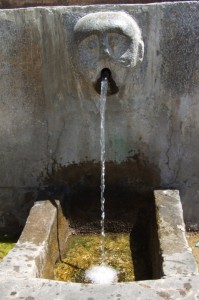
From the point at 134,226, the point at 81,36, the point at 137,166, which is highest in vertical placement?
the point at 81,36

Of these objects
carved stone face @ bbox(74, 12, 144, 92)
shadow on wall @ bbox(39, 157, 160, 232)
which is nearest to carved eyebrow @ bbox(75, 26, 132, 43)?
carved stone face @ bbox(74, 12, 144, 92)

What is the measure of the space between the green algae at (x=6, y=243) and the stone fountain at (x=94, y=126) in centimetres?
8

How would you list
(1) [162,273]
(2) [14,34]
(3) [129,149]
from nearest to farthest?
(1) [162,273] → (2) [14,34] → (3) [129,149]

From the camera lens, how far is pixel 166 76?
3.32 metres

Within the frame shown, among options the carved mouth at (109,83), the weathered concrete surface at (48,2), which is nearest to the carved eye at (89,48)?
the carved mouth at (109,83)

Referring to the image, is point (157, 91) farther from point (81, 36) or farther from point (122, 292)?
point (122, 292)

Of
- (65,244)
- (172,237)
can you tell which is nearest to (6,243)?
(65,244)

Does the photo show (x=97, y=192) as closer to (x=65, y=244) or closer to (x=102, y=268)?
(x=65, y=244)

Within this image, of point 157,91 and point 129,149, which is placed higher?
point 157,91

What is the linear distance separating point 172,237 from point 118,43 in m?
1.28

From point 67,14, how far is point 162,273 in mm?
1757

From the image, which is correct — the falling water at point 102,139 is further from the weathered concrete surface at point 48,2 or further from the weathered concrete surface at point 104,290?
the weathered concrete surface at point 104,290

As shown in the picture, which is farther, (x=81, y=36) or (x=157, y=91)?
(x=157, y=91)

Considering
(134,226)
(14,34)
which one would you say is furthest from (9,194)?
(14,34)
